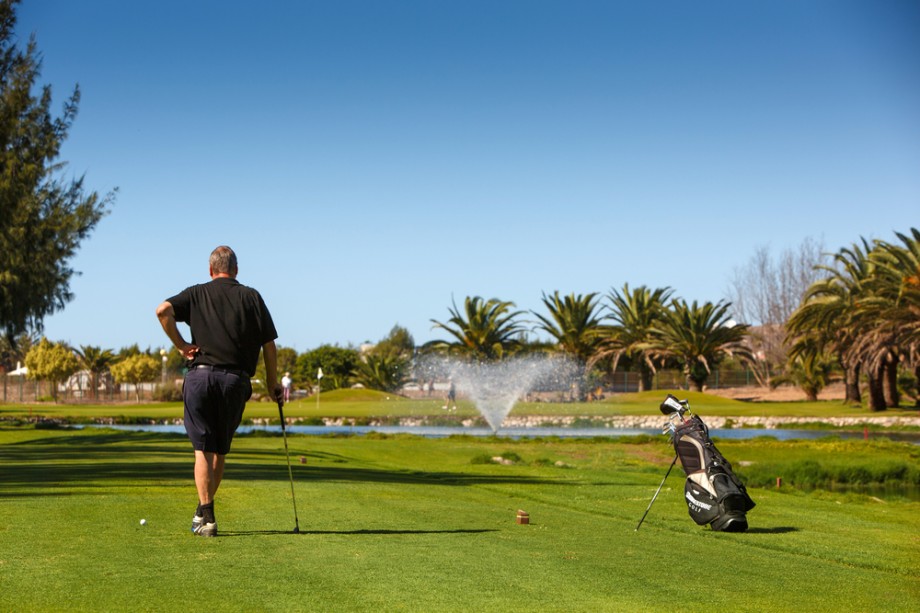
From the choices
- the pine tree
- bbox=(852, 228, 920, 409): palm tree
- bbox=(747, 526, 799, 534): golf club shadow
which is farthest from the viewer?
bbox=(852, 228, 920, 409): palm tree

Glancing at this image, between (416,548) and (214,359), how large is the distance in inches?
84.7

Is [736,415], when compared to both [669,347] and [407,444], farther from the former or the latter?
[407,444]

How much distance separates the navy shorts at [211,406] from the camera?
7973 millimetres

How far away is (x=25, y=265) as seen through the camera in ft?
102

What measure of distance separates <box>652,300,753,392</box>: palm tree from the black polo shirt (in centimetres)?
6478

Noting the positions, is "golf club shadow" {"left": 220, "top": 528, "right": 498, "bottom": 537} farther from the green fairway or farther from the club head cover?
the club head cover

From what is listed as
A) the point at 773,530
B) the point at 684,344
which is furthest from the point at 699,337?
the point at 773,530

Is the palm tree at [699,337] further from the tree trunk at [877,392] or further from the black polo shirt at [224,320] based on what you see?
the black polo shirt at [224,320]

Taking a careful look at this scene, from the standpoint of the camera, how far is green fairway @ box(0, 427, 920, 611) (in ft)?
19.6

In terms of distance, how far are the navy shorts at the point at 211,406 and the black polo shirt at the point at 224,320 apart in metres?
0.11

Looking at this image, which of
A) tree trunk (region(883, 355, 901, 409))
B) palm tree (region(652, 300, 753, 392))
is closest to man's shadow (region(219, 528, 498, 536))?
tree trunk (region(883, 355, 901, 409))

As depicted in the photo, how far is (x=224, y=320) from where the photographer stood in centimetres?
811

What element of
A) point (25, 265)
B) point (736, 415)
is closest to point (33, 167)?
point (25, 265)

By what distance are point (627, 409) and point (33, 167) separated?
3805 cm
